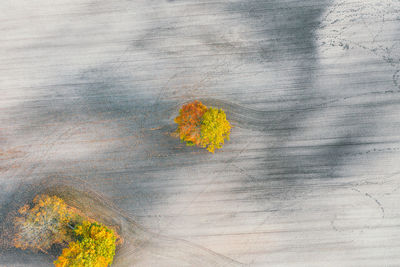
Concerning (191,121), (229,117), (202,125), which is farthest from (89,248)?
(229,117)

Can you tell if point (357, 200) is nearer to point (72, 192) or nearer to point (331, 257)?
point (331, 257)

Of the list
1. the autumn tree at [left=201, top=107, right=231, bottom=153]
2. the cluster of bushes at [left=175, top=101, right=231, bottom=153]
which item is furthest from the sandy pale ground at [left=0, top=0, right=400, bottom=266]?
the autumn tree at [left=201, top=107, right=231, bottom=153]

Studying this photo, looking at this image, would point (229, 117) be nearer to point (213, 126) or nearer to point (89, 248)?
point (213, 126)

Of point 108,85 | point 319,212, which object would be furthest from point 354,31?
point 108,85

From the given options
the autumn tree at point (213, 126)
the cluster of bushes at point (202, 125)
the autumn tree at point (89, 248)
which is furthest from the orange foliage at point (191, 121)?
the autumn tree at point (89, 248)

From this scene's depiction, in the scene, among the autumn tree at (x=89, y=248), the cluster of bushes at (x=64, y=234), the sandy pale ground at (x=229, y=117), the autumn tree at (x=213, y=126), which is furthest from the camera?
the sandy pale ground at (x=229, y=117)

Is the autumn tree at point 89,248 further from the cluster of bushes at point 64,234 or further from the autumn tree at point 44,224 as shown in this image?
the autumn tree at point 44,224
